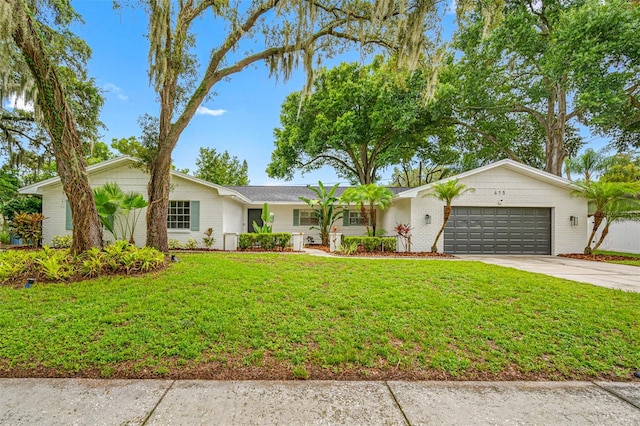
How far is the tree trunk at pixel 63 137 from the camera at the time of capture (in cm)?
565

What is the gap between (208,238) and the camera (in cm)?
1156

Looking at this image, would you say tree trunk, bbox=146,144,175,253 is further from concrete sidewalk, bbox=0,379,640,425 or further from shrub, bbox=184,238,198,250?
concrete sidewalk, bbox=0,379,640,425

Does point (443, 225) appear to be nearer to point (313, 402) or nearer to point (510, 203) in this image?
point (510, 203)

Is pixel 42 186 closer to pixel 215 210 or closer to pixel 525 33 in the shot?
pixel 215 210

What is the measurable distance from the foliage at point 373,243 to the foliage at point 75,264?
686 cm

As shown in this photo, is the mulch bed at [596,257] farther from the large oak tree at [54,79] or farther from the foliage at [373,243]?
the large oak tree at [54,79]

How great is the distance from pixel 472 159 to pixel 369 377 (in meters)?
21.9

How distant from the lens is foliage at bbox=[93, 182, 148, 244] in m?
9.46

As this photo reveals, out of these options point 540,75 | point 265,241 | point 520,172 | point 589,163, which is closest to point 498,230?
point 520,172

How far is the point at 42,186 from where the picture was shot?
1095 cm

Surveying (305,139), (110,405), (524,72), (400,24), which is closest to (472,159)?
(524,72)

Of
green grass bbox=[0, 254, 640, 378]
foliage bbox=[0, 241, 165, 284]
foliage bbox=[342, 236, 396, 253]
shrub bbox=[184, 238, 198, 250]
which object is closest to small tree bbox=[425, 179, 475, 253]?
Result: foliage bbox=[342, 236, 396, 253]

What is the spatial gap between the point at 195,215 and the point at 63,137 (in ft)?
19.4

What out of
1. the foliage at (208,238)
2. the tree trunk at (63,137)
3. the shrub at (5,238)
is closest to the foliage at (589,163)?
the foliage at (208,238)
